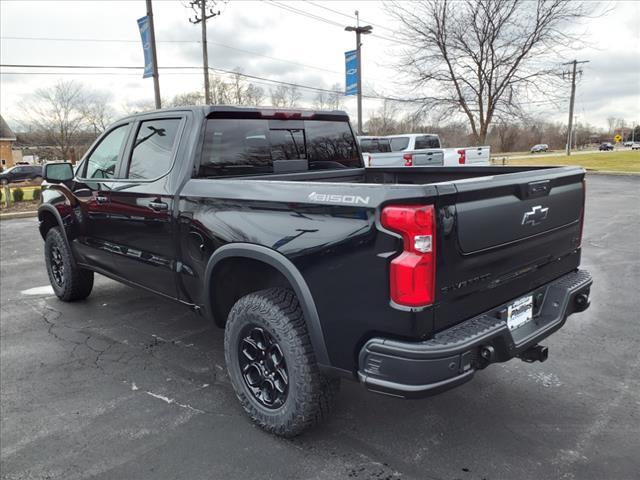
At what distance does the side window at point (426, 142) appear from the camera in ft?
54.9

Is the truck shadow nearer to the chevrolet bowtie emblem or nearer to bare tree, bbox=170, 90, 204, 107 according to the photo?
the chevrolet bowtie emblem

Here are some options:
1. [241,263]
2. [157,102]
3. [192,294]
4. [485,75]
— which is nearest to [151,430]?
[192,294]

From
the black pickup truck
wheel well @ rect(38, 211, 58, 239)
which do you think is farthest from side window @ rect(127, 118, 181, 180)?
wheel well @ rect(38, 211, 58, 239)

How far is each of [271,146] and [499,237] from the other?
194cm

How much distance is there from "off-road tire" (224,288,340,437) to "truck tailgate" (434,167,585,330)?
772mm

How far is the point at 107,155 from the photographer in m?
4.50

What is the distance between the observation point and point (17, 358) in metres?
4.15

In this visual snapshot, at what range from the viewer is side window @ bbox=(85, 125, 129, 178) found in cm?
428

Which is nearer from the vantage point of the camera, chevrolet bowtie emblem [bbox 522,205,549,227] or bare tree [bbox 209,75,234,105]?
chevrolet bowtie emblem [bbox 522,205,549,227]

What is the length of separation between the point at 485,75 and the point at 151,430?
18.6 metres

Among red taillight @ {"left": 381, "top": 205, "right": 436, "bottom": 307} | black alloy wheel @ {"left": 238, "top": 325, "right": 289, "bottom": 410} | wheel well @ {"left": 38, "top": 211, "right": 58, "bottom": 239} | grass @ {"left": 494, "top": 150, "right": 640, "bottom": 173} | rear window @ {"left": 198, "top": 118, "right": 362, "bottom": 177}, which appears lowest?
black alloy wheel @ {"left": 238, "top": 325, "right": 289, "bottom": 410}

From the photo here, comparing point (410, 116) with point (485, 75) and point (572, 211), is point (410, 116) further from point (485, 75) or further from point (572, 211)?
point (572, 211)

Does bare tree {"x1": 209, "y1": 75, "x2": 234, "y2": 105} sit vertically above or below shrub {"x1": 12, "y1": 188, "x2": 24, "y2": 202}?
above

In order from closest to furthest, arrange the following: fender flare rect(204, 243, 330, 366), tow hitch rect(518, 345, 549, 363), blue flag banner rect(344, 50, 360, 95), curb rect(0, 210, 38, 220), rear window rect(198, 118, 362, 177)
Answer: fender flare rect(204, 243, 330, 366) < tow hitch rect(518, 345, 549, 363) < rear window rect(198, 118, 362, 177) < curb rect(0, 210, 38, 220) < blue flag banner rect(344, 50, 360, 95)
